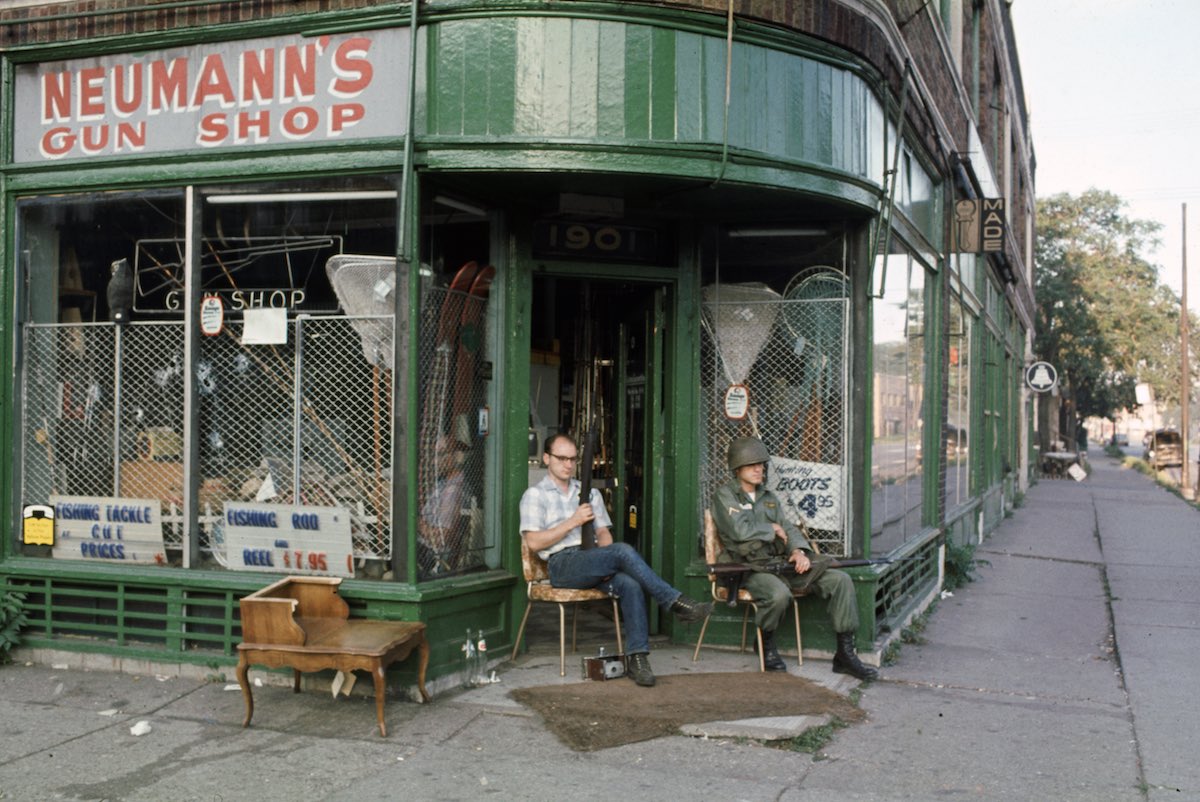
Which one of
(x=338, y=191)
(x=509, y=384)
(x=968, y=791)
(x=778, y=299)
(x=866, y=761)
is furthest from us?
(x=778, y=299)

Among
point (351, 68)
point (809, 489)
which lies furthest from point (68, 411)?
point (809, 489)

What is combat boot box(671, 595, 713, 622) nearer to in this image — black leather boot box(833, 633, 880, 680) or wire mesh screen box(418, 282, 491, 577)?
black leather boot box(833, 633, 880, 680)

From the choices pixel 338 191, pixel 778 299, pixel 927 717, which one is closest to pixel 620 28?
pixel 338 191

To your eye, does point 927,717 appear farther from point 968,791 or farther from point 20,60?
point 20,60

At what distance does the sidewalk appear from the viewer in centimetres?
496

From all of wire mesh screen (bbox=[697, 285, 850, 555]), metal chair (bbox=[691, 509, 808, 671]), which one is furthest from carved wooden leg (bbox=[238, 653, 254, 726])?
wire mesh screen (bbox=[697, 285, 850, 555])

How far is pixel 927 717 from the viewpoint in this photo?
6.22 m

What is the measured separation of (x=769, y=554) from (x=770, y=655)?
64 cm

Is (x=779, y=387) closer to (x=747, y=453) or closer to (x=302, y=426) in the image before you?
(x=747, y=453)

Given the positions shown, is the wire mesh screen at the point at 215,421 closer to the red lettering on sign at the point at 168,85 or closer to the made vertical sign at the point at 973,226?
the red lettering on sign at the point at 168,85

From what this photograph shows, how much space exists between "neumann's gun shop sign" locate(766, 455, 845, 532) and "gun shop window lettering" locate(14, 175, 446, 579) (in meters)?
2.67

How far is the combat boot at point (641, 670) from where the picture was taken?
21.1ft

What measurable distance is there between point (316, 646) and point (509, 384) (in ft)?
6.69

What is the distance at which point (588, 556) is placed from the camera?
6703mm
